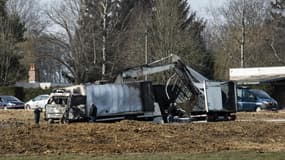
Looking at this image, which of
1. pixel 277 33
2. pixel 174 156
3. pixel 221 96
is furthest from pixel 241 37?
pixel 174 156

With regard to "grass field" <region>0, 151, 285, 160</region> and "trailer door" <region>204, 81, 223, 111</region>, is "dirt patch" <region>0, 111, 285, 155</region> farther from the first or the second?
"trailer door" <region>204, 81, 223, 111</region>

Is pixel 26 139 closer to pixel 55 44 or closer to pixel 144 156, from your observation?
pixel 144 156

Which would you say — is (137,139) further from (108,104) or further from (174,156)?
(108,104)

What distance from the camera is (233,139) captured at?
24.2 m

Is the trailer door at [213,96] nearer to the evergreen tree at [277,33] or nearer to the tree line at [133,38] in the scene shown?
the tree line at [133,38]

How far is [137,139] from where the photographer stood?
22.9m

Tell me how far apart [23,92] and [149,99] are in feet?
122

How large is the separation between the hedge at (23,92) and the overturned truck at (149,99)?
31904mm

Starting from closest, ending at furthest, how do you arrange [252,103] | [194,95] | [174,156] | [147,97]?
[174,156]
[147,97]
[194,95]
[252,103]

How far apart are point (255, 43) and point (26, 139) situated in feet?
211

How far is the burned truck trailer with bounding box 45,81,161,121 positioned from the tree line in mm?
24736

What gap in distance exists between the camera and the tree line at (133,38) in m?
69.5

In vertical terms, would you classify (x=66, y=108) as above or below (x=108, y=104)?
below

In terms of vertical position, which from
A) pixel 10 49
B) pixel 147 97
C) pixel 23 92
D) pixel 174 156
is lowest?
pixel 174 156
